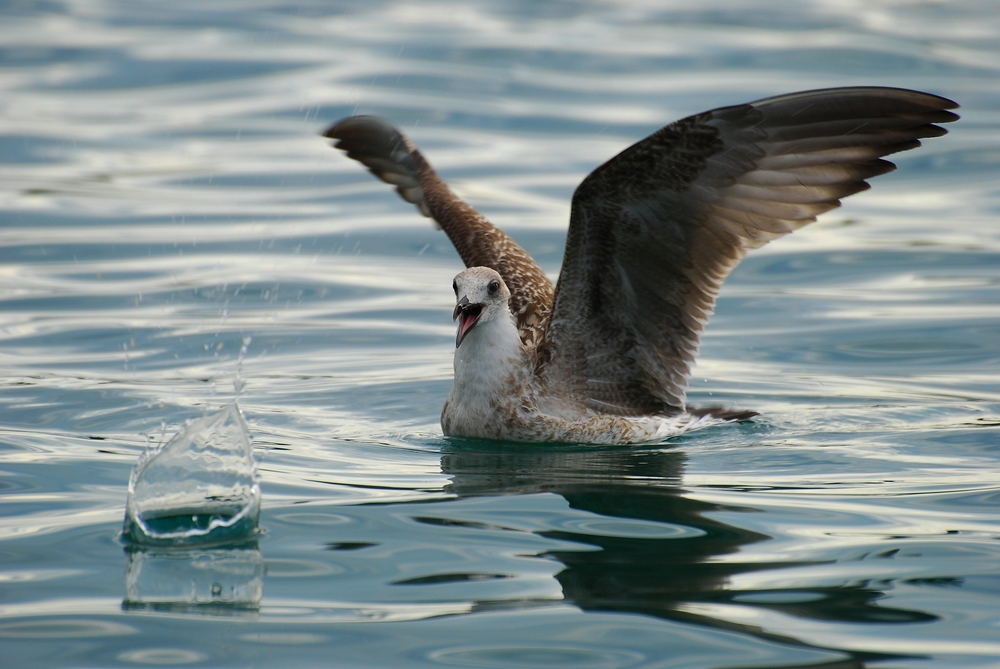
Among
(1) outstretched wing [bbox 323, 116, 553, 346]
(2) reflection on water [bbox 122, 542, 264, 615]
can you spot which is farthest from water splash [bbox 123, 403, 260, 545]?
(1) outstretched wing [bbox 323, 116, 553, 346]

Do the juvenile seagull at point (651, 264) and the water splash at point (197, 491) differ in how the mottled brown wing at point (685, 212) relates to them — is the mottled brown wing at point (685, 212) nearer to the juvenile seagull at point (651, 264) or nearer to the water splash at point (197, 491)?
the juvenile seagull at point (651, 264)

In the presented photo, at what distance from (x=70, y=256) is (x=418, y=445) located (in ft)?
20.9

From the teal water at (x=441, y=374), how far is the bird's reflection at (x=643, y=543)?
23 mm

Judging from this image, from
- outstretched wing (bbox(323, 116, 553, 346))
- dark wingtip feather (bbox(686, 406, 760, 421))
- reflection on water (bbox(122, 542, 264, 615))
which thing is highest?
outstretched wing (bbox(323, 116, 553, 346))

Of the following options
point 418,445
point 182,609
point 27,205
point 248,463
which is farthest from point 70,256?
point 182,609

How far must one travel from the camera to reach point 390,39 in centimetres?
2219

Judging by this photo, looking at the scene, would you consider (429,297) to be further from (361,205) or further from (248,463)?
(248,463)

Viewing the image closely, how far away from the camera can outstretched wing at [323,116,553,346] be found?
27.1 ft

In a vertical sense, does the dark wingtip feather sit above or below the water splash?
above

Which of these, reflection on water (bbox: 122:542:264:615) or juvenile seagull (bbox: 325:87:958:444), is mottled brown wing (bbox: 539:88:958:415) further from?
reflection on water (bbox: 122:542:264:615)

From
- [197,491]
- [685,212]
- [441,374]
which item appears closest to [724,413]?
[685,212]

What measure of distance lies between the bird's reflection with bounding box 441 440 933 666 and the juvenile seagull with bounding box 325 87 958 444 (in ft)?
1.61

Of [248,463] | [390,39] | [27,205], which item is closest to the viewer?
[248,463]

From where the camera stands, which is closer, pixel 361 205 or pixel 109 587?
pixel 109 587
